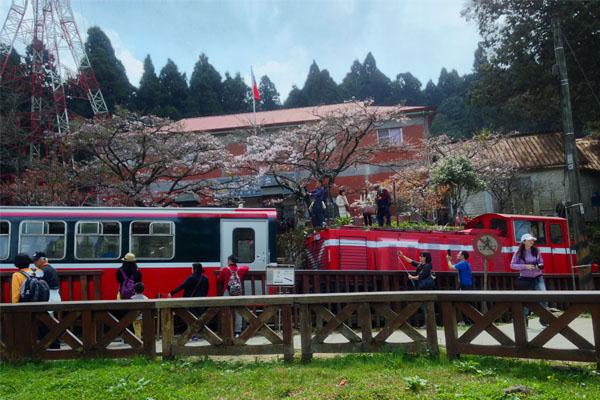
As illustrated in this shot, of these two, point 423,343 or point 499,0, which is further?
point 499,0

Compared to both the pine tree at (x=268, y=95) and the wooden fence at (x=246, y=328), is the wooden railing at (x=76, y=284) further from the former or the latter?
A: the pine tree at (x=268, y=95)

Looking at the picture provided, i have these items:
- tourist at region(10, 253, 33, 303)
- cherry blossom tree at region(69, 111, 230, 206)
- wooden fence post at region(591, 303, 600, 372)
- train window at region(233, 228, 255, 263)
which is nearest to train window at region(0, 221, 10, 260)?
tourist at region(10, 253, 33, 303)

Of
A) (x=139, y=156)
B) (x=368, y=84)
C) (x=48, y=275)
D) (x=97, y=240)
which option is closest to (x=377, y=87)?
(x=368, y=84)

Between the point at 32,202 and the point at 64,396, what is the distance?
63.1 feet

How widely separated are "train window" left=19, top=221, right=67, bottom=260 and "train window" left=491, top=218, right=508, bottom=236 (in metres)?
12.7

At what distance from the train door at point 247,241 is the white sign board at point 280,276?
2.54 meters

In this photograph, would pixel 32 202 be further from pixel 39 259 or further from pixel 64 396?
pixel 64 396

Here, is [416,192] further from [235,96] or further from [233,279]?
[235,96]

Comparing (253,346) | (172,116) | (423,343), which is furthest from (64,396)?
(172,116)

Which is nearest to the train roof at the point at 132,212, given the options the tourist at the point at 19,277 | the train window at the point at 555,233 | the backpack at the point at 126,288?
the backpack at the point at 126,288

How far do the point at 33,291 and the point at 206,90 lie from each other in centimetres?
4386

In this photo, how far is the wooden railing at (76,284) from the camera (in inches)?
449

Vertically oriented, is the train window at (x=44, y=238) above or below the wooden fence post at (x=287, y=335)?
above

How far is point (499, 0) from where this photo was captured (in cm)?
2712
